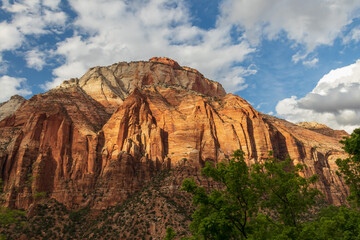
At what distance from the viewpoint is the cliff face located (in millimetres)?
68625

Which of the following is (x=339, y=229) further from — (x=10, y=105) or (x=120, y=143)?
(x=10, y=105)

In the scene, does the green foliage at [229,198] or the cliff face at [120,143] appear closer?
the green foliage at [229,198]

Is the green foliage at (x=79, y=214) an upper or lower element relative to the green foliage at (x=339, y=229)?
upper

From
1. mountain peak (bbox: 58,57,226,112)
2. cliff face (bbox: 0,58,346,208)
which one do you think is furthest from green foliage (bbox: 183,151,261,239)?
mountain peak (bbox: 58,57,226,112)

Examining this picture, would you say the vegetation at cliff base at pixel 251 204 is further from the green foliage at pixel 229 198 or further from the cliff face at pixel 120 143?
the cliff face at pixel 120 143

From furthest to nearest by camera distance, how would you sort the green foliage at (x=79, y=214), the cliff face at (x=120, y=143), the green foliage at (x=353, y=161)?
the cliff face at (x=120, y=143), the green foliage at (x=79, y=214), the green foliage at (x=353, y=161)

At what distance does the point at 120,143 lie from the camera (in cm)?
7881

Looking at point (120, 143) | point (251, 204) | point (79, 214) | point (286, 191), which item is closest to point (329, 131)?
point (120, 143)

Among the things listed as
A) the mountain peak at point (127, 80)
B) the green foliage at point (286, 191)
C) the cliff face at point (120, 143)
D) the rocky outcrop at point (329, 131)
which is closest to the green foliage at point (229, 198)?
the green foliage at point (286, 191)

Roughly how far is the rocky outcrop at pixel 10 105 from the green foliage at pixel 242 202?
12099 cm

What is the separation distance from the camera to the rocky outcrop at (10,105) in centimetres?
11819

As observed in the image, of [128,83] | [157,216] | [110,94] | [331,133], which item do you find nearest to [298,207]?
[157,216]

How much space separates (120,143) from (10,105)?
7630 cm

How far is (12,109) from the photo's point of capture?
12019 cm
